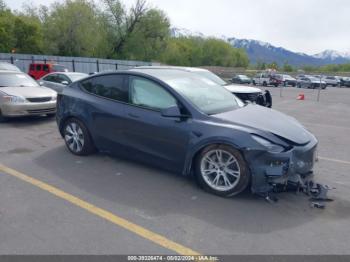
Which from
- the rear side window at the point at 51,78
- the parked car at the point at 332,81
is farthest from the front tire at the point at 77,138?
the parked car at the point at 332,81

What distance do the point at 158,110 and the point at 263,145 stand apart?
59.6 inches

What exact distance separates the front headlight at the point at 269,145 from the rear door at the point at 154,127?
88 cm

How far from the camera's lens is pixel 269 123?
161 inches

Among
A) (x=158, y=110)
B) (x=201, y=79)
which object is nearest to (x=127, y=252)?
(x=158, y=110)

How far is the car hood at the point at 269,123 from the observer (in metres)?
3.88

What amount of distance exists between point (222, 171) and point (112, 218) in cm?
145

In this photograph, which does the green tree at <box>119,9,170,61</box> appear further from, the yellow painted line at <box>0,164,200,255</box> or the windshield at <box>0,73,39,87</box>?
the yellow painted line at <box>0,164,200,255</box>

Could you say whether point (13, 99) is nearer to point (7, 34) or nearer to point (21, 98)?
point (21, 98)

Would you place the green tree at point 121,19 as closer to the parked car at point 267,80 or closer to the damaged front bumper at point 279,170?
the parked car at point 267,80

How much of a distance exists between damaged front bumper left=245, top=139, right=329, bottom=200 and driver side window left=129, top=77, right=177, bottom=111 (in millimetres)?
1355

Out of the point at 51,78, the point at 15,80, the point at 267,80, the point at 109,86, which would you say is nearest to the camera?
the point at 109,86

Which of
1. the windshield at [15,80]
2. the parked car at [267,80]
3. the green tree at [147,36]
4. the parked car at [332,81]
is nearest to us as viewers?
the windshield at [15,80]

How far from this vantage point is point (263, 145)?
12.0 feet

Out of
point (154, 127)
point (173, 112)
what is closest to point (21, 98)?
point (154, 127)
